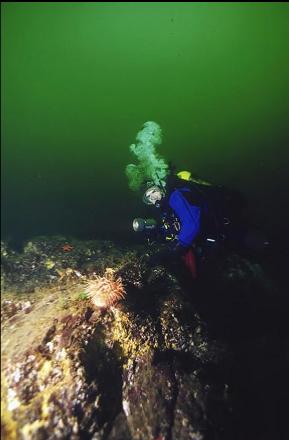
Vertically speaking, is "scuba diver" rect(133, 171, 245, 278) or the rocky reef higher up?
"scuba diver" rect(133, 171, 245, 278)

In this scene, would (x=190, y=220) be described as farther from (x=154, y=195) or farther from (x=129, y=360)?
(x=129, y=360)

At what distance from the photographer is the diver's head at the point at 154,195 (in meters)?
5.11

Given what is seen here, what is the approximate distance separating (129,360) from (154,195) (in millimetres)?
2660

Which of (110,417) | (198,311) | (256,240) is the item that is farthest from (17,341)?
(256,240)

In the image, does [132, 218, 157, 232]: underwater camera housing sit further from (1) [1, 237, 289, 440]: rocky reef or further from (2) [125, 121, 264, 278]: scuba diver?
(1) [1, 237, 289, 440]: rocky reef

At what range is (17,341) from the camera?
361 centimetres

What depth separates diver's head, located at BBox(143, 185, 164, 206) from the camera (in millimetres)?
5113

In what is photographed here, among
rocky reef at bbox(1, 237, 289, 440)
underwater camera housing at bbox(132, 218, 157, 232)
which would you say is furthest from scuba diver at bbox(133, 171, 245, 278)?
rocky reef at bbox(1, 237, 289, 440)

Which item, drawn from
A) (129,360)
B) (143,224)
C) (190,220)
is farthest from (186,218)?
(129,360)

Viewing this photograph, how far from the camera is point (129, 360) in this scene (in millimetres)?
3783

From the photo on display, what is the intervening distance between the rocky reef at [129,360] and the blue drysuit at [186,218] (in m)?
0.72

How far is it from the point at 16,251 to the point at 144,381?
3.42 metres

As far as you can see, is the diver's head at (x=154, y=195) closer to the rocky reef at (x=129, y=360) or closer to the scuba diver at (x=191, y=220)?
the scuba diver at (x=191, y=220)

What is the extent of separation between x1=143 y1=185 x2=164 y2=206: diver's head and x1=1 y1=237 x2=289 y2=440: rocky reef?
94cm
